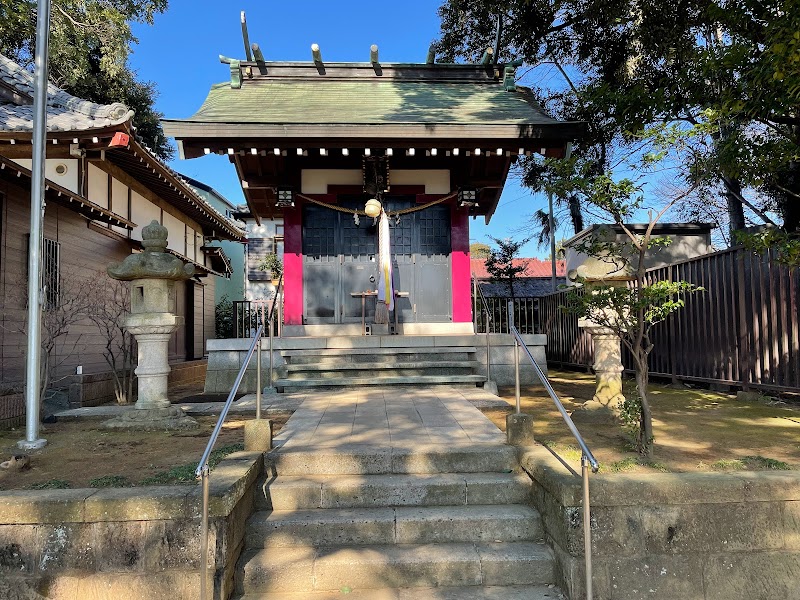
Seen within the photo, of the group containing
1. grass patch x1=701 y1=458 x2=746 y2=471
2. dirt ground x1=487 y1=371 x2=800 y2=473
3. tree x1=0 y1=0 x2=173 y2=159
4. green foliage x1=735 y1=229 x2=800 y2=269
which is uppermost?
tree x1=0 y1=0 x2=173 y2=159

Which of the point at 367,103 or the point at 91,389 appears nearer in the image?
the point at 91,389

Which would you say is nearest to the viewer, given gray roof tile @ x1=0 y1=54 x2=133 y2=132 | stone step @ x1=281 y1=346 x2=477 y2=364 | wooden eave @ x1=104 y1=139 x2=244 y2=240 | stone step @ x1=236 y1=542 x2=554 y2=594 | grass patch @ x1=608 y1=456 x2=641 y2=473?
stone step @ x1=236 y1=542 x2=554 y2=594

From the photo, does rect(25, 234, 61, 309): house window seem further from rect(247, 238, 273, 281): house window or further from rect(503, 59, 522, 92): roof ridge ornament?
rect(247, 238, 273, 281): house window

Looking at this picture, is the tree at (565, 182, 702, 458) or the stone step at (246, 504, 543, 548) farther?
the tree at (565, 182, 702, 458)

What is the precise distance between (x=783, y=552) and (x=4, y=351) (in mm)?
9516

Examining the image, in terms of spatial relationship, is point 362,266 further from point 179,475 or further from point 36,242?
point 179,475

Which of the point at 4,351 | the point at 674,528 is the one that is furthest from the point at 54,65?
the point at 674,528

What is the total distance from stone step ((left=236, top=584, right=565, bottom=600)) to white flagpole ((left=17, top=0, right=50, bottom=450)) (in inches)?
116

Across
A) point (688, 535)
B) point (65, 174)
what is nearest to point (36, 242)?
point (65, 174)

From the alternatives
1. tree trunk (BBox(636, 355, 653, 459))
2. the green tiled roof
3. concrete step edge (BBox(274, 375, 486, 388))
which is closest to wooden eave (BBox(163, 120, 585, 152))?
the green tiled roof

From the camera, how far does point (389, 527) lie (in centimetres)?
327

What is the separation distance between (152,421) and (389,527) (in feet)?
10.6

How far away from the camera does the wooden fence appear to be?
6383mm

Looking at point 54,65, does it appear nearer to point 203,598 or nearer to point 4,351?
A: point 4,351
